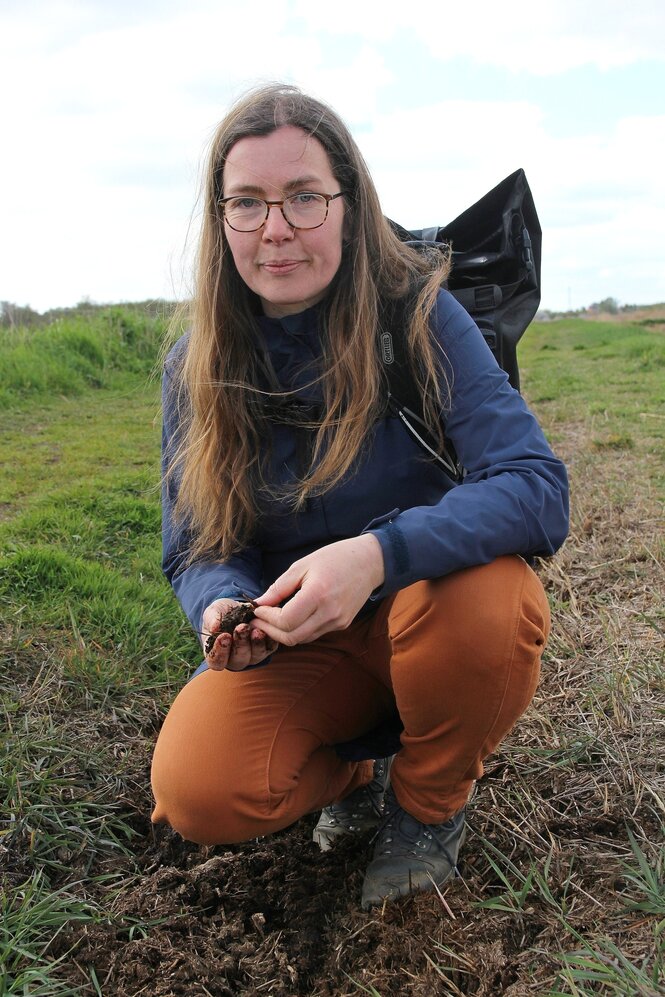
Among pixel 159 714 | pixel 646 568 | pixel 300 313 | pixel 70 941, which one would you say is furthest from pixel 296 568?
pixel 646 568

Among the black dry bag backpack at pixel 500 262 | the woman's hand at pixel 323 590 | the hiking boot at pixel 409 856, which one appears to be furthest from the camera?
the black dry bag backpack at pixel 500 262

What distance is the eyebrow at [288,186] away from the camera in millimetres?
2119

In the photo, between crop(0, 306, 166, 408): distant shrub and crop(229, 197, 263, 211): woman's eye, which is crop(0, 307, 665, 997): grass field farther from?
crop(0, 306, 166, 408): distant shrub

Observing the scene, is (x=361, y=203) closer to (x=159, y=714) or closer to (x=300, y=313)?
(x=300, y=313)

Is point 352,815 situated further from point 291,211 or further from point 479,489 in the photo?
point 291,211

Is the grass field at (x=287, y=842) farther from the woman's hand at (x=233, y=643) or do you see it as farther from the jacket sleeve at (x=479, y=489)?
the jacket sleeve at (x=479, y=489)

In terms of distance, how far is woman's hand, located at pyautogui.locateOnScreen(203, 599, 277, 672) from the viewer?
1.91 metres

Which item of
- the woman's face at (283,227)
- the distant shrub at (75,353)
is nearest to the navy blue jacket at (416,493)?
the woman's face at (283,227)

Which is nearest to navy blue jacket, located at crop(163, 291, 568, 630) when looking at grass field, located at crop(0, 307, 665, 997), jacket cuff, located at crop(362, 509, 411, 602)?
jacket cuff, located at crop(362, 509, 411, 602)

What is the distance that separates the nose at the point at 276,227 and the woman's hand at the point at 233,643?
84cm

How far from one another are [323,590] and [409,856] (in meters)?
0.72

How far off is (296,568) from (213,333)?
0.75 metres

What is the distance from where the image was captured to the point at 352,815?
2.38 m

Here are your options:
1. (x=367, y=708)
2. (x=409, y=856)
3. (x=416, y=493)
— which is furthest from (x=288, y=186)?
(x=409, y=856)
